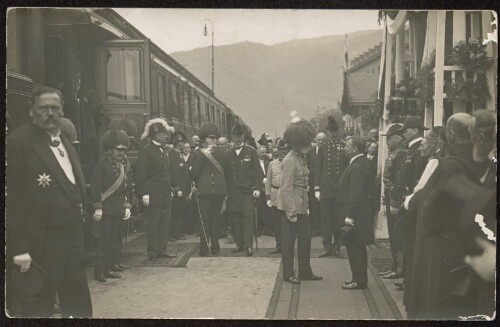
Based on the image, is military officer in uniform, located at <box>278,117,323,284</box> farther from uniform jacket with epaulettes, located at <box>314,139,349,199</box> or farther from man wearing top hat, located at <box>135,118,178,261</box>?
man wearing top hat, located at <box>135,118,178,261</box>

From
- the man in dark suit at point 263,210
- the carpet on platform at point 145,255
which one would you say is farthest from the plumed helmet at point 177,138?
the carpet on platform at point 145,255

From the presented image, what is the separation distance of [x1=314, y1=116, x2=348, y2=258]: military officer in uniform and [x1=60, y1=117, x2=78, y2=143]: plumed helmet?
1915 mm

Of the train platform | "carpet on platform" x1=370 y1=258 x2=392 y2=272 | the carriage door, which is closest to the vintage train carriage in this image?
the carriage door

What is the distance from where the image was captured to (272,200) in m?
6.02

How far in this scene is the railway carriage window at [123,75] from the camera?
18.8ft

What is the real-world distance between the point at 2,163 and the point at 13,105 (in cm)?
43

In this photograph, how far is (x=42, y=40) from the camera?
5.36 metres

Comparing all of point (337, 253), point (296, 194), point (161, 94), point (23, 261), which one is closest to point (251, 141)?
point (296, 194)

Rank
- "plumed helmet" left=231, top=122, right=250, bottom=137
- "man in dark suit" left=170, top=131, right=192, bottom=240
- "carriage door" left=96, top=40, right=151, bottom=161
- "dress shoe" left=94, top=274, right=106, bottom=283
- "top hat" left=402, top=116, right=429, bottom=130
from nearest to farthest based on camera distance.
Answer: "dress shoe" left=94, top=274, right=106, bottom=283, "top hat" left=402, top=116, right=429, bottom=130, "carriage door" left=96, top=40, right=151, bottom=161, "man in dark suit" left=170, top=131, right=192, bottom=240, "plumed helmet" left=231, top=122, right=250, bottom=137

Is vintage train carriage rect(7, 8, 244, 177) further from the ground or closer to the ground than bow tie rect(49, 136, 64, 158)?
further from the ground

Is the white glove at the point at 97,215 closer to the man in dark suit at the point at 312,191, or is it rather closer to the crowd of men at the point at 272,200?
the crowd of men at the point at 272,200

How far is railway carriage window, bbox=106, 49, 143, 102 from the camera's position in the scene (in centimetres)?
574

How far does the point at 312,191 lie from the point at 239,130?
0.82 meters

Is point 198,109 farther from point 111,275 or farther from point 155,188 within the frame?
point 111,275
